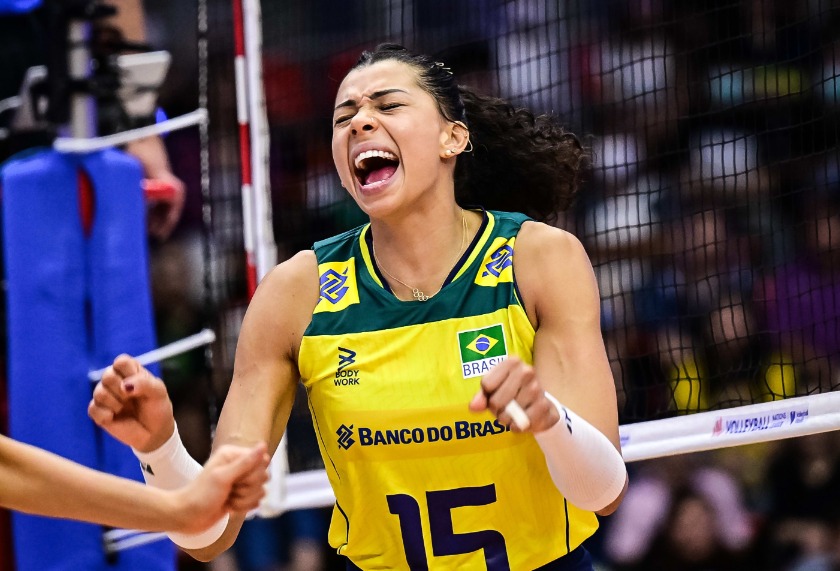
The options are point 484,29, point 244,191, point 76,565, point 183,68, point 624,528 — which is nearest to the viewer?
point 76,565

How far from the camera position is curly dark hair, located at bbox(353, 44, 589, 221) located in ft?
10.8

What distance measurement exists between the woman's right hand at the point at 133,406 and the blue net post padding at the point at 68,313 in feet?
4.81

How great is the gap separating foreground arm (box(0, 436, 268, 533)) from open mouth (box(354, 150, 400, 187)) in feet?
2.86

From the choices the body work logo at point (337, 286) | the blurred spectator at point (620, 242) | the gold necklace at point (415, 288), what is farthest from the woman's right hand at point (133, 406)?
the blurred spectator at point (620, 242)

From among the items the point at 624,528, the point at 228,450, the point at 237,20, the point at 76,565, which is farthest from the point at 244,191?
the point at 624,528

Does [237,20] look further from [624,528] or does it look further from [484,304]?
[624,528]

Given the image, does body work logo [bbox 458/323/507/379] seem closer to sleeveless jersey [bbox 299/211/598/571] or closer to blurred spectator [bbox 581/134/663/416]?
sleeveless jersey [bbox 299/211/598/571]

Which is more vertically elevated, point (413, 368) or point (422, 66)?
point (422, 66)

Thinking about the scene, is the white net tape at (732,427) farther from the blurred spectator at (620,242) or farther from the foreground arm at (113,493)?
the foreground arm at (113,493)

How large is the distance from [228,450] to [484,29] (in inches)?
141

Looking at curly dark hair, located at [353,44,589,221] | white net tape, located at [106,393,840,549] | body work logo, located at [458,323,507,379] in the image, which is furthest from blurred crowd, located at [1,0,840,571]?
body work logo, located at [458,323,507,379]

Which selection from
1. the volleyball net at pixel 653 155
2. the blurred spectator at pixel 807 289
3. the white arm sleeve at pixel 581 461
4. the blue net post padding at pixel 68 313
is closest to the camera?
the white arm sleeve at pixel 581 461

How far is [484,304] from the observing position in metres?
2.87

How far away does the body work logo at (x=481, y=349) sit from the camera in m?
2.79
